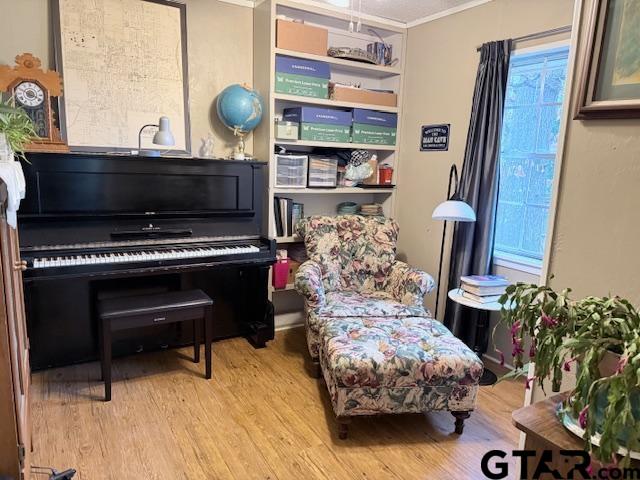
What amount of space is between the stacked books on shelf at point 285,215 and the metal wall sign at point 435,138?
1.11 m

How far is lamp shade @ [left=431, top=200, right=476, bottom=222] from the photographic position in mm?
2738

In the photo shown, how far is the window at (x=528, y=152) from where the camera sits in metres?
2.73

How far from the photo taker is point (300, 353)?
10.2 ft

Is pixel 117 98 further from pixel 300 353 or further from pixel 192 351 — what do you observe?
pixel 300 353

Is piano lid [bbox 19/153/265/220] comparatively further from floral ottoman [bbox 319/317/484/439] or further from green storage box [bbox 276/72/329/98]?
floral ottoman [bbox 319/317/484/439]

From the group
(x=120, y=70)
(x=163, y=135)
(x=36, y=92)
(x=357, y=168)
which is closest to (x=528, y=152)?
(x=357, y=168)

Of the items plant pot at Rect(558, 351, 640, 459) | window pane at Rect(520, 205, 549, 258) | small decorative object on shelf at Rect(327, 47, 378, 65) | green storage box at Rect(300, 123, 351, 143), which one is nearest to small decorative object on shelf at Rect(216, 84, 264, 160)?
green storage box at Rect(300, 123, 351, 143)

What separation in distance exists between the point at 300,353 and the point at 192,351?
2.42ft

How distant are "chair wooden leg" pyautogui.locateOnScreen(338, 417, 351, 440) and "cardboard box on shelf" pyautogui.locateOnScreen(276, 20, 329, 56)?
2.42 m

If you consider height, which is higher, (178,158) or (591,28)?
(591,28)

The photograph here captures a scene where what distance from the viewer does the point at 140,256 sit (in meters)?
2.57

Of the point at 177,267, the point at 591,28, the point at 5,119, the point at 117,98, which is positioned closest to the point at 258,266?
the point at 177,267

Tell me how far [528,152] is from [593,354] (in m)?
2.31

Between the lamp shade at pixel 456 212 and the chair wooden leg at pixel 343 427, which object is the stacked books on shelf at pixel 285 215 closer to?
Answer: the lamp shade at pixel 456 212
